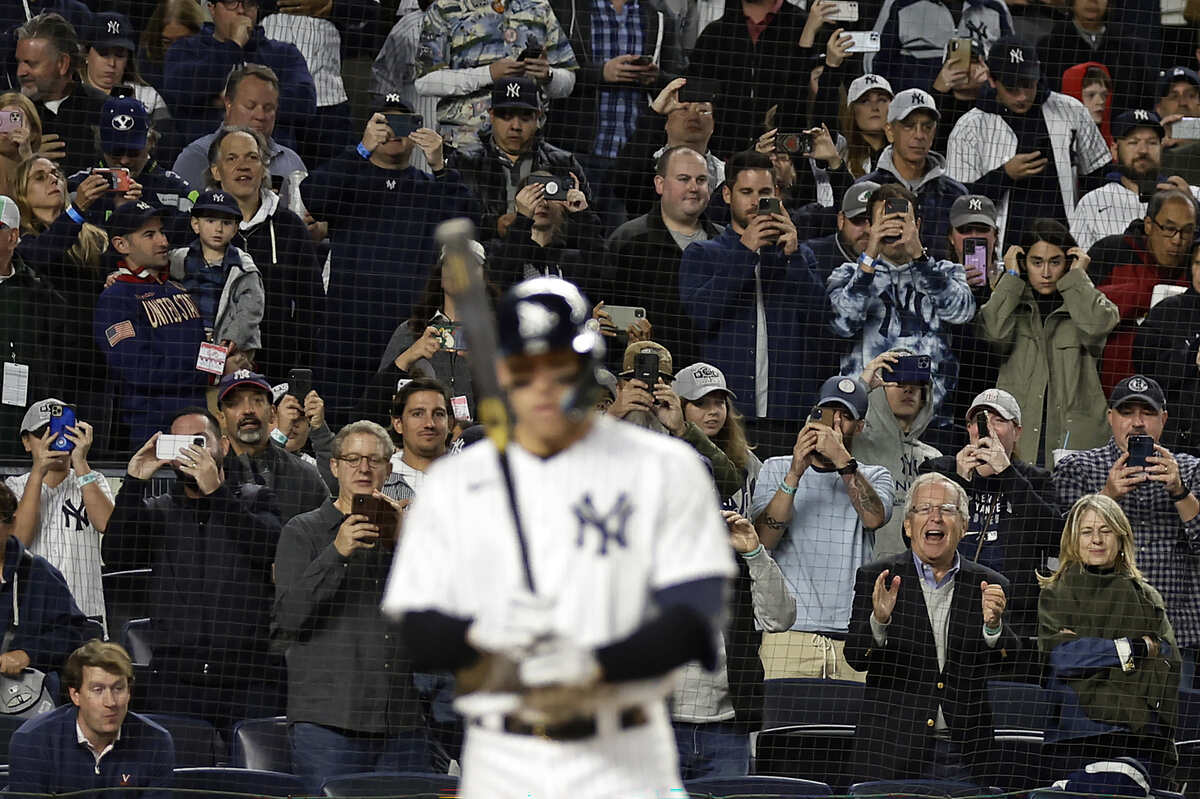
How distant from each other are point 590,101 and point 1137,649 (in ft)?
14.0

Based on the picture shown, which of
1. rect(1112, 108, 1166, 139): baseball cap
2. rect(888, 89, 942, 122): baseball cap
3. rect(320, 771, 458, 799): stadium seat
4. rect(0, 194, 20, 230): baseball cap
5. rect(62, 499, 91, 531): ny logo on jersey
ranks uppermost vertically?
rect(1112, 108, 1166, 139): baseball cap

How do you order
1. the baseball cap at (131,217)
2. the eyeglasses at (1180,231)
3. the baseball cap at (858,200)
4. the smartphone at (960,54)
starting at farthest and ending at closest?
1. the smartphone at (960,54)
2. the eyeglasses at (1180,231)
3. the baseball cap at (858,200)
4. the baseball cap at (131,217)

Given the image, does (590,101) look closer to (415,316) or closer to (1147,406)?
(415,316)

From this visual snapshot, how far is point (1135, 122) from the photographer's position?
1098cm

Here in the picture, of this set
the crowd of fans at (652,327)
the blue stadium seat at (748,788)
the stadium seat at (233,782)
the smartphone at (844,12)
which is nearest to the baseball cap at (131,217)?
the crowd of fans at (652,327)

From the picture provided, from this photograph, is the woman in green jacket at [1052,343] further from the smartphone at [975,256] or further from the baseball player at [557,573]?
the baseball player at [557,573]

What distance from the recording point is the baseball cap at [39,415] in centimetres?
840

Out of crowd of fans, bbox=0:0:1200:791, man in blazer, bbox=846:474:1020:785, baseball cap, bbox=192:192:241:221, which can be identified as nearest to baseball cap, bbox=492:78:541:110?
crowd of fans, bbox=0:0:1200:791

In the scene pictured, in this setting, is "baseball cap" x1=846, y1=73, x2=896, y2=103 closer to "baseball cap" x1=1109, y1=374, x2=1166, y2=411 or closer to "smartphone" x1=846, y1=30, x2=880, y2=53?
"smartphone" x1=846, y1=30, x2=880, y2=53

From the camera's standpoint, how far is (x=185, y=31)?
10.6m

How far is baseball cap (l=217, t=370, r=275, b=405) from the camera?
838cm

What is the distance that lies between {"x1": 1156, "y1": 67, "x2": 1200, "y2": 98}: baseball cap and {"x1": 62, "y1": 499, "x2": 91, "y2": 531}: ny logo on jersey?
6.77 m

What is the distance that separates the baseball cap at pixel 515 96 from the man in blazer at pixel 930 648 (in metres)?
2.93

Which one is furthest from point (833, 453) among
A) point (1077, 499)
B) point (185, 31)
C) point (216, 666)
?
point (185, 31)
